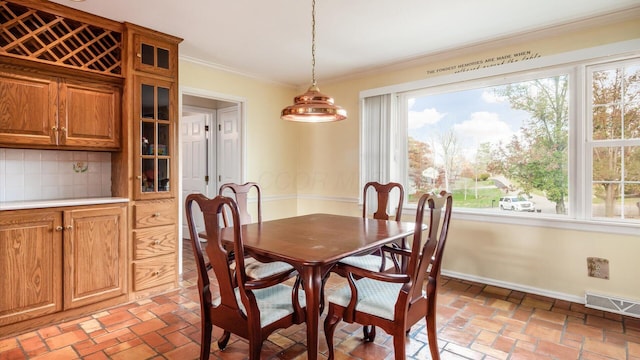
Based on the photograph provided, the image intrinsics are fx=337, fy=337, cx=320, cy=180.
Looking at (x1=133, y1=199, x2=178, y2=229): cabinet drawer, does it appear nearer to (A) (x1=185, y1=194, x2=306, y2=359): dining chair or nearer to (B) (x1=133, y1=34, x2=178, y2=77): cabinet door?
(B) (x1=133, y1=34, x2=178, y2=77): cabinet door

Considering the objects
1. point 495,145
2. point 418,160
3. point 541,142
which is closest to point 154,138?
point 418,160

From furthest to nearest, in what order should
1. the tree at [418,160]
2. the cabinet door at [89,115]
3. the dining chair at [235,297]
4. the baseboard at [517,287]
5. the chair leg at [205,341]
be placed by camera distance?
the tree at [418,160] < the baseboard at [517,287] < the cabinet door at [89,115] < the chair leg at [205,341] < the dining chair at [235,297]

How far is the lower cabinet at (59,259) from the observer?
238 centimetres

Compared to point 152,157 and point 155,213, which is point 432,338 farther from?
point 152,157

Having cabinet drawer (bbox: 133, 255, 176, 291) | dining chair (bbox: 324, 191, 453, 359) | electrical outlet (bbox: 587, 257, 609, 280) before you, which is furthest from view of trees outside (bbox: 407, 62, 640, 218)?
cabinet drawer (bbox: 133, 255, 176, 291)

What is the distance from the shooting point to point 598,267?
9.33ft

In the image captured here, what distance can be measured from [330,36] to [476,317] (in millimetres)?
2749

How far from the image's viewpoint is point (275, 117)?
4.81 m

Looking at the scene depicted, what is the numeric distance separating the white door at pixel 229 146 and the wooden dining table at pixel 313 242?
2115 mm

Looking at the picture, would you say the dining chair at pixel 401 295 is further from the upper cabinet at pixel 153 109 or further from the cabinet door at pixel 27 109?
the cabinet door at pixel 27 109

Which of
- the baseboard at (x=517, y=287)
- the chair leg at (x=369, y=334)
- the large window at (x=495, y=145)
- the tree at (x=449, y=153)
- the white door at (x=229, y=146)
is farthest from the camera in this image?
the white door at (x=229, y=146)

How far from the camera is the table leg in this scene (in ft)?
5.34

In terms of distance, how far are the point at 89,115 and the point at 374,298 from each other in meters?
2.75

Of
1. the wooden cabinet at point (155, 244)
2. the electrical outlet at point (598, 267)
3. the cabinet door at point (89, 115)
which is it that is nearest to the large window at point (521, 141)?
the electrical outlet at point (598, 267)
